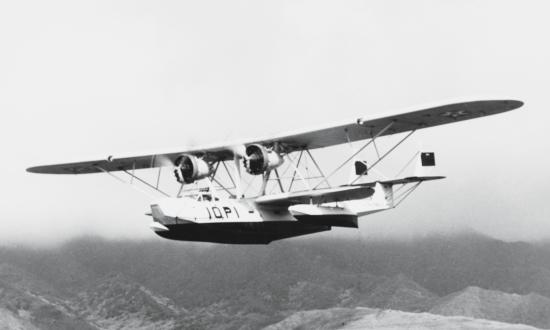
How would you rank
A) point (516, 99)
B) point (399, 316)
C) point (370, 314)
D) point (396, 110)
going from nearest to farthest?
point (516, 99) → point (396, 110) → point (399, 316) → point (370, 314)

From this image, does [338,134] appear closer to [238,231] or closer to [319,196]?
[319,196]

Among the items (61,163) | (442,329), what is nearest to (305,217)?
(61,163)

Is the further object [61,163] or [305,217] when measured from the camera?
[61,163]

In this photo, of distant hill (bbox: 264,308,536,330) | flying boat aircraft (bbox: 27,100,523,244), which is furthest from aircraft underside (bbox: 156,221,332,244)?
distant hill (bbox: 264,308,536,330)

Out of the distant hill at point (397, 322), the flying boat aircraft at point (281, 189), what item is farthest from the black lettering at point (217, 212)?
the distant hill at point (397, 322)

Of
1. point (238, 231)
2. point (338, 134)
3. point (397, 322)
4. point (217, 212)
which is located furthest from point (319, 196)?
point (397, 322)

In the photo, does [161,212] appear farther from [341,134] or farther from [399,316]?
[399,316]

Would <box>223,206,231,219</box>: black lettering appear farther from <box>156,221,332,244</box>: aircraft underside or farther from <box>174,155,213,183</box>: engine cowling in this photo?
<box>174,155,213,183</box>: engine cowling
